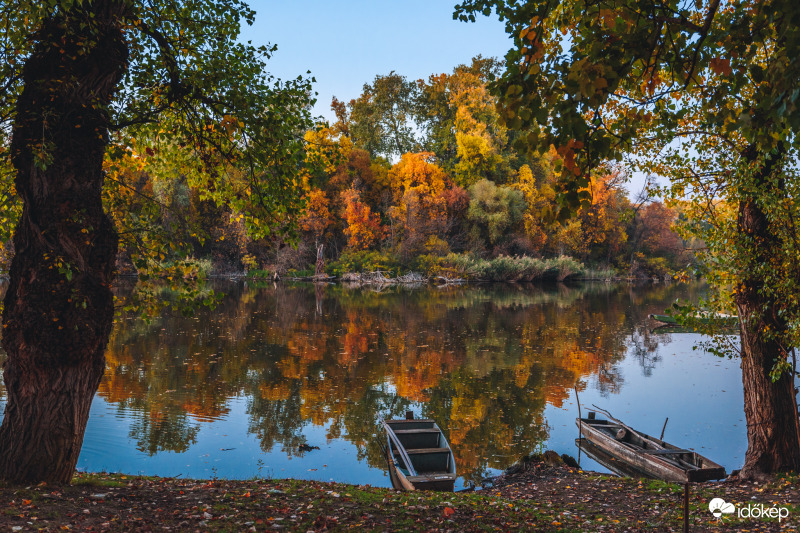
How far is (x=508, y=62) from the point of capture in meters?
3.41

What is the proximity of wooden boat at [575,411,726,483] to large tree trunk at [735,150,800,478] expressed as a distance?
119cm

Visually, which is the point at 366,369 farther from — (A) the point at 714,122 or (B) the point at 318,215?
(B) the point at 318,215

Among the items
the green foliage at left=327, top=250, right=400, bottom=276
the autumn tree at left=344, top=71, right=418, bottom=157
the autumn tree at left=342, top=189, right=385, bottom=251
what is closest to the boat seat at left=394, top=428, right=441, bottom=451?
the green foliage at left=327, top=250, right=400, bottom=276

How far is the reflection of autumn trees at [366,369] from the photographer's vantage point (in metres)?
12.9

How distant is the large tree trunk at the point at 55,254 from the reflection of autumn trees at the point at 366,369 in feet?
18.4

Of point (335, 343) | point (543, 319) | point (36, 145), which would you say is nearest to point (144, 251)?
point (36, 145)

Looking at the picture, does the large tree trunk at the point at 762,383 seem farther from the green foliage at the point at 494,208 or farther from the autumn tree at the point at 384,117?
the autumn tree at the point at 384,117

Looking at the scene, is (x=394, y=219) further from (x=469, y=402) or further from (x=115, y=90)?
(x=115, y=90)

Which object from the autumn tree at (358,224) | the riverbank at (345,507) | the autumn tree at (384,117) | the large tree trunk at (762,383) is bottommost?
the riverbank at (345,507)

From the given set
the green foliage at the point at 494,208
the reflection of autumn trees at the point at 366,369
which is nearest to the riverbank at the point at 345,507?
the reflection of autumn trees at the point at 366,369

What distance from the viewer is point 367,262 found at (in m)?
55.1

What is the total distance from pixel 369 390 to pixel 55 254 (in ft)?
36.9

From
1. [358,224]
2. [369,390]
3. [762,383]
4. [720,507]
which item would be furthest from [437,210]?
[720,507]

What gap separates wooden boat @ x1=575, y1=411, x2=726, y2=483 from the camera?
10.3 meters
